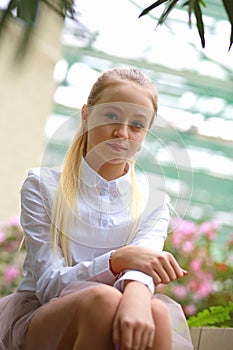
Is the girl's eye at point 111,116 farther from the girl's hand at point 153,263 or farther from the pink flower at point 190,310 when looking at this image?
the pink flower at point 190,310

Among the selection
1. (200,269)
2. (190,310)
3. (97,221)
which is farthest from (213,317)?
(97,221)

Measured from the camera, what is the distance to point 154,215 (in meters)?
1.59

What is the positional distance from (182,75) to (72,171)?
6.46 ft

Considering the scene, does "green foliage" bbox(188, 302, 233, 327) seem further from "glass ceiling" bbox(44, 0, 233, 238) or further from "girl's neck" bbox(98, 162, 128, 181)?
"girl's neck" bbox(98, 162, 128, 181)

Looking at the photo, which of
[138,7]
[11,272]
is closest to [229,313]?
[11,272]

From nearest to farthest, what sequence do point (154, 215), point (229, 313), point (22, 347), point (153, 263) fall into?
1. point (153, 263)
2. point (22, 347)
3. point (154, 215)
4. point (229, 313)

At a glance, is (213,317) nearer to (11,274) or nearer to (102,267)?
(11,274)

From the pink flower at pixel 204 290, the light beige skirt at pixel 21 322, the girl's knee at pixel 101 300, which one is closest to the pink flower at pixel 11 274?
the pink flower at pixel 204 290

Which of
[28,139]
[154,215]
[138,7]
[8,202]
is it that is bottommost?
[8,202]

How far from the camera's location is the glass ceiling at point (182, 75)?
324 centimetres

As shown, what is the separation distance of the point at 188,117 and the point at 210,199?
1.28ft

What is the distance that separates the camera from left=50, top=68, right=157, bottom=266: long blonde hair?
60.1 inches

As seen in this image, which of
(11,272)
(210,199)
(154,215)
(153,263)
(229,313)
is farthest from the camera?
(210,199)

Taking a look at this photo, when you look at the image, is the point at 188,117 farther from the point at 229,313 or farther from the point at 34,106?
the point at 229,313
